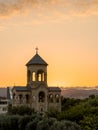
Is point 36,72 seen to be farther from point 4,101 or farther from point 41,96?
point 4,101

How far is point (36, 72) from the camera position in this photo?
100188 millimetres

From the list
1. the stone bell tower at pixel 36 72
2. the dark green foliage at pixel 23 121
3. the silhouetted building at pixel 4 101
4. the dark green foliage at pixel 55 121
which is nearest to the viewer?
the dark green foliage at pixel 55 121

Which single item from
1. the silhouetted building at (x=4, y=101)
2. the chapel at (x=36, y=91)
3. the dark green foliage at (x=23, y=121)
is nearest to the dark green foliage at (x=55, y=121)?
the dark green foliage at (x=23, y=121)

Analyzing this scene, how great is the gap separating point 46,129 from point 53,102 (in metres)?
37.2

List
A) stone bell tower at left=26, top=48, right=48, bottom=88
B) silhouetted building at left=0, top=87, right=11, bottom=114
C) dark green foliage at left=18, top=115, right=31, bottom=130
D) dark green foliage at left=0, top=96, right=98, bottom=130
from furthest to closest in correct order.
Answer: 1. silhouetted building at left=0, top=87, right=11, bottom=114
2. stone bell tower at left=26, top=48, right=48, bottom=88
3. dark green foliage at left=18, top=115, right=31, bottom=130
4. dark green foliage at left=0, top=96, right=98, bottom=130

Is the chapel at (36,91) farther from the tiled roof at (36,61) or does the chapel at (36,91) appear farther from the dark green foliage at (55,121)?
the dark green foliage at (55,121)

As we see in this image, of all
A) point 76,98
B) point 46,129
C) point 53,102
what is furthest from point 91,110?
point 76,98

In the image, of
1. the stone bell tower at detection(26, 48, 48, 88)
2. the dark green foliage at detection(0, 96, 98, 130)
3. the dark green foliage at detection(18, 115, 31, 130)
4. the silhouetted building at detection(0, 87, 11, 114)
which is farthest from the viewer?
the silhouetted building at detection(0, 87, 11, 114)

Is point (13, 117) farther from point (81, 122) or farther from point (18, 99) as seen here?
point (18, 99)

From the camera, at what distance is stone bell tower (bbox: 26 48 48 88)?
100 meters

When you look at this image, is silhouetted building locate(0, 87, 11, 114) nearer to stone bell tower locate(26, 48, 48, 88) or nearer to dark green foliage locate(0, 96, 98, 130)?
stone bell tower locate(26, 48, 48, 88)

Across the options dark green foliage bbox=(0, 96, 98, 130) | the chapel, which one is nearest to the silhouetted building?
the chapel

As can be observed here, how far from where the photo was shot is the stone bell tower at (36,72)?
100250 millimetres

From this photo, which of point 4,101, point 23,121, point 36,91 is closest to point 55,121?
point 23,121
